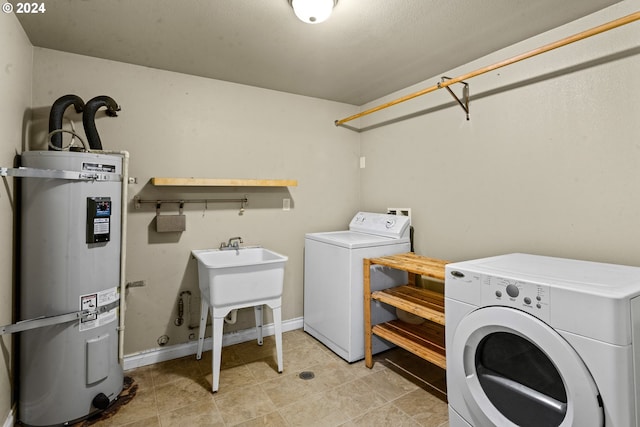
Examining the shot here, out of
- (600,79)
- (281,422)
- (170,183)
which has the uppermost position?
(600,79)

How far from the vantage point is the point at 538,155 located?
6.33 ft

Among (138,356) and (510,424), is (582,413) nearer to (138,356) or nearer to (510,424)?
(510,424)

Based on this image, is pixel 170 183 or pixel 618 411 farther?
pixel 170 183

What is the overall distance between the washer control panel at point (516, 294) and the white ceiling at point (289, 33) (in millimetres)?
1414

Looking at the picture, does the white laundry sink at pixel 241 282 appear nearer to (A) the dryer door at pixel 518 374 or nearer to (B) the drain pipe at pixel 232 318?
(B) the drain pipe at pixel 232 318

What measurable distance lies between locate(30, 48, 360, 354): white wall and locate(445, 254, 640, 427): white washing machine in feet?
5.69

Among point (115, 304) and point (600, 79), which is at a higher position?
point (600, 79)

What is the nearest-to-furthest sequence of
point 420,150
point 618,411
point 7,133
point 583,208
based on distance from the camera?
point 618,411, point 7,133, point 583,208, point 420,150

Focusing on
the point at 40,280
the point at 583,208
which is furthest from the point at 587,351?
the point at 40,280

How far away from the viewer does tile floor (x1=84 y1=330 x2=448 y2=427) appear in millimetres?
1785

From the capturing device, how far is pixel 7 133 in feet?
5.26

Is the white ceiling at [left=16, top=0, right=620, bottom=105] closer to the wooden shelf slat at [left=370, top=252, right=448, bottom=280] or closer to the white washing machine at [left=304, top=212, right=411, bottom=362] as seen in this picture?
the white washing machine at [left=304, top=212, right=411, bottom=362]

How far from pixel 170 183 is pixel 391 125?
198cm

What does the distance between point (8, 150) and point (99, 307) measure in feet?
3.12
